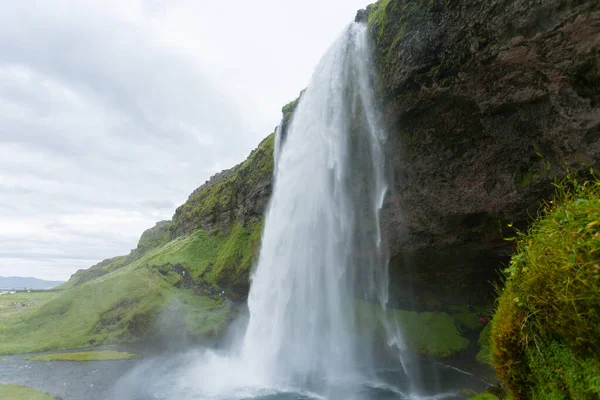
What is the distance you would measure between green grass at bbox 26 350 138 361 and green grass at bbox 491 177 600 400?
87.8 feet

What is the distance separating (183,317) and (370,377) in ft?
59.3

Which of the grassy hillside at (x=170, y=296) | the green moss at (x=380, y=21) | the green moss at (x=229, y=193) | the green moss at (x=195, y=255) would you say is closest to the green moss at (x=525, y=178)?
the green moss at (x=380, y=21)

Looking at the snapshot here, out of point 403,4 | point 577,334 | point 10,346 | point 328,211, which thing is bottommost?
point 10,346

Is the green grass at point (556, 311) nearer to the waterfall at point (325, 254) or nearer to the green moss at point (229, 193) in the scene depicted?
the waterfall at point (325, 254)

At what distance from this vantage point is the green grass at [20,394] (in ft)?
53.2

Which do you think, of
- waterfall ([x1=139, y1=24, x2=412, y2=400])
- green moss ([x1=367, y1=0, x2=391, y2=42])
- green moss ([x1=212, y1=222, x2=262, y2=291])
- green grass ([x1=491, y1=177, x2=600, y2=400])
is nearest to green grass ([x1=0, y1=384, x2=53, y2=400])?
waterfall ([x1=139, y1=24, x2=412, y2=400])

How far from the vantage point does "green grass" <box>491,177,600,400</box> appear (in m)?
2.96

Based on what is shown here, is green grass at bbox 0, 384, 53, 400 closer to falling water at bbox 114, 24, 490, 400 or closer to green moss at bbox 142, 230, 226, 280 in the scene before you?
falling water at bbox 114, 24, 490, 400

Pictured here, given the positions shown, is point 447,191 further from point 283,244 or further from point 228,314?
point 228,314

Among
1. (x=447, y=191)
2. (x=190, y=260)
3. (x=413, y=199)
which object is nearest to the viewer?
(x=447, y=191)

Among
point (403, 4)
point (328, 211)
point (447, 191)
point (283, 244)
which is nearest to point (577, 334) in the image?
point (447, 191)

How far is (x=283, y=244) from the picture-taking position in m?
23.7

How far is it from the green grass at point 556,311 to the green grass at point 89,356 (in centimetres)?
2677

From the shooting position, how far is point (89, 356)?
2489 cm
